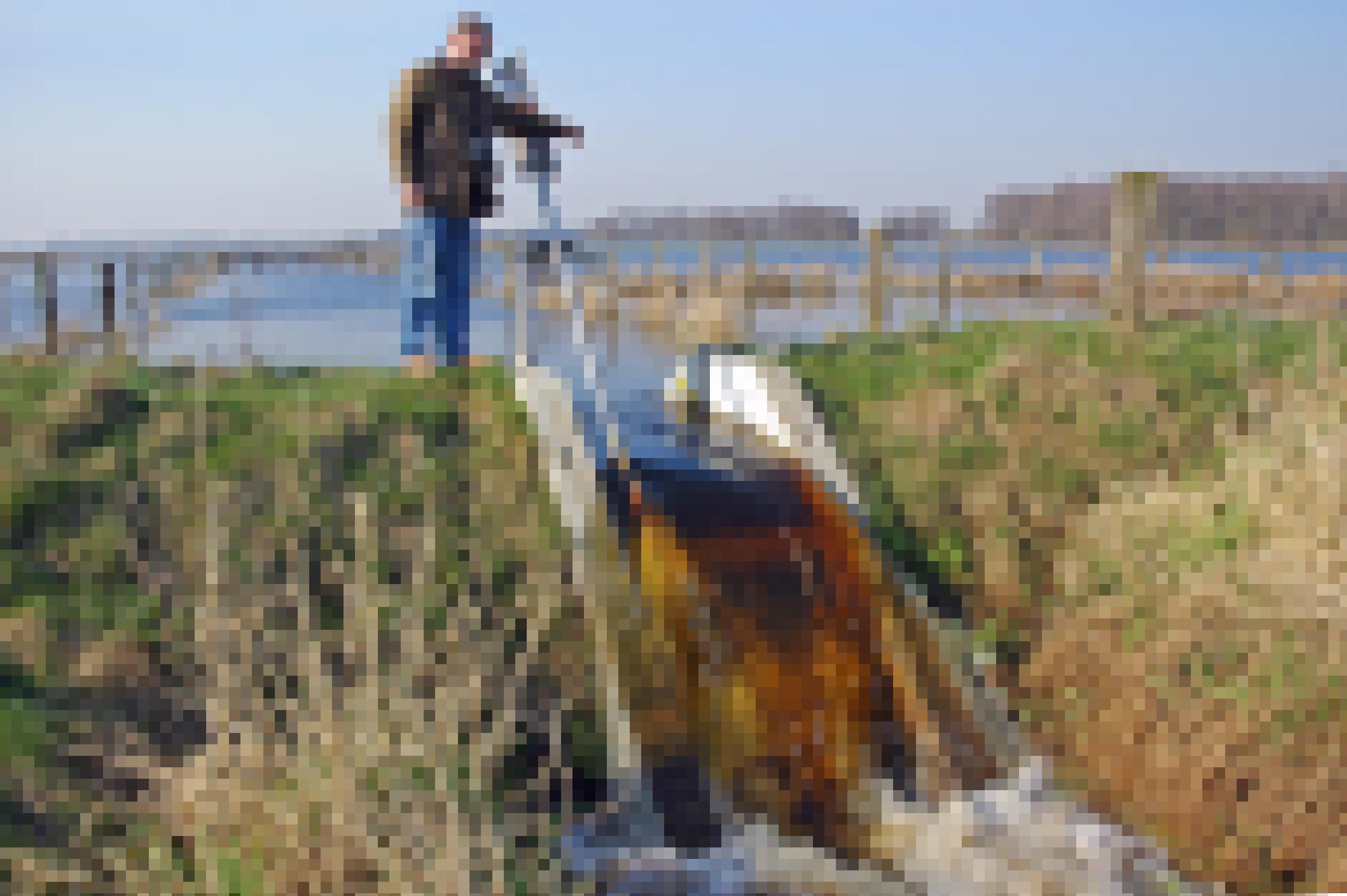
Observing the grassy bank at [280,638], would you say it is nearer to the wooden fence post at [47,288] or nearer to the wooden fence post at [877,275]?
the wooden fence post at [47,288]

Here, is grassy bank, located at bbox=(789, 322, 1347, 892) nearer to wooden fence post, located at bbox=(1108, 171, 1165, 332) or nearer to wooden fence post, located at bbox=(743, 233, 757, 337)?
wooden fence post, located at bbox=(1108, 171, 1165, 332)

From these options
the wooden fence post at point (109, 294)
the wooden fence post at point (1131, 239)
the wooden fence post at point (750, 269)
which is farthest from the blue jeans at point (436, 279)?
the wooden fence post at point (750, 269)

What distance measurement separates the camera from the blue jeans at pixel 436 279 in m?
8.51

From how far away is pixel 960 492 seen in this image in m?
9.09

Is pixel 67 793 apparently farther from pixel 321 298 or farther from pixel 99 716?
pixel 321 298

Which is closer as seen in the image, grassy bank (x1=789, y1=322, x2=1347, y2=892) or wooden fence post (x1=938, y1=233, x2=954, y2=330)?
grassy bank (x1=789, y1=322, x2=1347, y2=892)

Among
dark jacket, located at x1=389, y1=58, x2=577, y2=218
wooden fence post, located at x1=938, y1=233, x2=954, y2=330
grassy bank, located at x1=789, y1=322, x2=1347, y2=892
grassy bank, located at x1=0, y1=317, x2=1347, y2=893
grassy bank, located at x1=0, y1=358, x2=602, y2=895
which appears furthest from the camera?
wooden fence post, located at x1=938, y1=233, x2=954, y2=330

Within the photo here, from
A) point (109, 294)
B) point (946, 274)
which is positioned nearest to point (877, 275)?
point (946, 274)

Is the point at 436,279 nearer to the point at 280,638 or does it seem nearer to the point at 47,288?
the point at 280,638

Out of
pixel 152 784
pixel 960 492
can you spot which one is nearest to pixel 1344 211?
pixel 960 492

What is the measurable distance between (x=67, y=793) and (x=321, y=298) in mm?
8212

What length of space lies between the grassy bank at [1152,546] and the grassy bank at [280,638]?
113 inches

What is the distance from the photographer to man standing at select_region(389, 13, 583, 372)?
8.37 m

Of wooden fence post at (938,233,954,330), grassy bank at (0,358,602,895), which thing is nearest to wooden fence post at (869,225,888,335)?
wooden fence post at (938,233,954,330)
